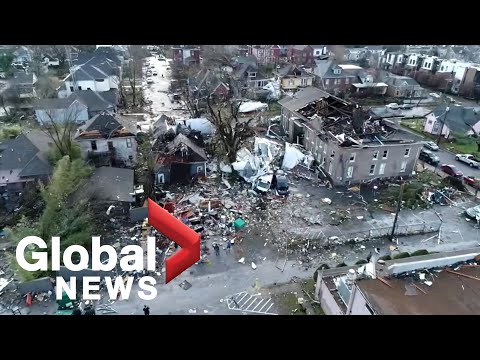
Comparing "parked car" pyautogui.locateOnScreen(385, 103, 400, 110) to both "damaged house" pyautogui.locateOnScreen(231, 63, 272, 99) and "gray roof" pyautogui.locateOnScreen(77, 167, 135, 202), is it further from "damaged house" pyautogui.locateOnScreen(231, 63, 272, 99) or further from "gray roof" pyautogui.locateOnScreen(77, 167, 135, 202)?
"gray roof" pyautogui.locateOnScreen(77, 167, 135, 202)

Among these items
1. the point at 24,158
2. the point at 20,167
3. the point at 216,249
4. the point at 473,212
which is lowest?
the point at 216,249

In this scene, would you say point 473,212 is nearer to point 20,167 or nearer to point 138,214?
point 138,214

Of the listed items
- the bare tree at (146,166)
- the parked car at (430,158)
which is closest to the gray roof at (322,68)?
the parked car at (430,158)

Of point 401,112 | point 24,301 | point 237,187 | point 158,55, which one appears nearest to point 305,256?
point 237,187

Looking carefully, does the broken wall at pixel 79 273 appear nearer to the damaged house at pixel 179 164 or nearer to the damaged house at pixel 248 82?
the damaged house at pixel 179 164

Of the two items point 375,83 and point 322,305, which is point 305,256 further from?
point 375,83

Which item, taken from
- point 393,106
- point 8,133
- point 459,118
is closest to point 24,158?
point 8,133
